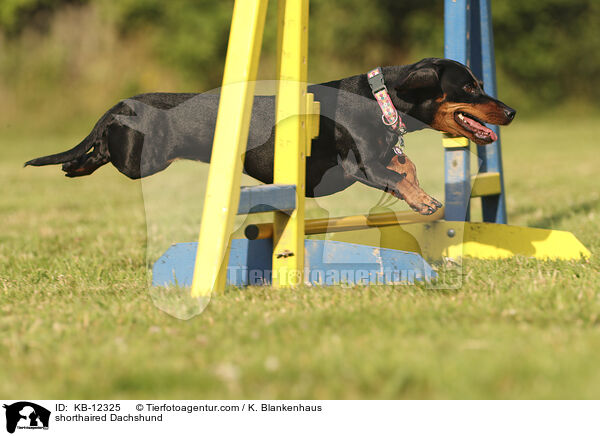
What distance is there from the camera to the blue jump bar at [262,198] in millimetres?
2523

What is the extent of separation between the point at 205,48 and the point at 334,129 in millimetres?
15556

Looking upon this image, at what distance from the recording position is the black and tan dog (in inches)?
107

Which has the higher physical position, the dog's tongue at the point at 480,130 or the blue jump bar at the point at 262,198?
the dog's tongue at the point at 480,130

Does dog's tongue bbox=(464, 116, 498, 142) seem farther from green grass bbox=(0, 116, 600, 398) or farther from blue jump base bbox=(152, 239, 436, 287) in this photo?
blue jump base bbox=(152, 239, 436, 287)

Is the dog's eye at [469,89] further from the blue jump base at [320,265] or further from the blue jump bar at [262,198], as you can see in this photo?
the blue jump bar at [262,198]

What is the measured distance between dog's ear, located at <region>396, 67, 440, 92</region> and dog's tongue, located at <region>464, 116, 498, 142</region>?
0.21 meters

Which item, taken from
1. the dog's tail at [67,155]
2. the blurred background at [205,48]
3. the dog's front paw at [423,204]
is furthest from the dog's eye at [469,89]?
the blurred background at [205,48]

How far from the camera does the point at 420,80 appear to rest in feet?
9.12

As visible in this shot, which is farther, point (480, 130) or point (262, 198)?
point (480, 130)

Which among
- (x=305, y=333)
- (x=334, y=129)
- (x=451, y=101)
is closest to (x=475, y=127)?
(x=451, y=101)
